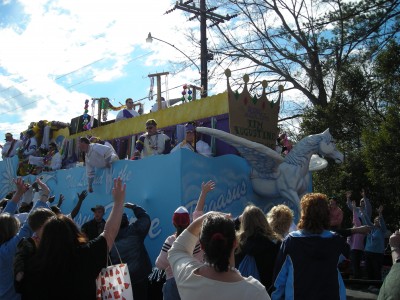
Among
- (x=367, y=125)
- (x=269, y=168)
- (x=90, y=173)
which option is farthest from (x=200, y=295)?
(x=367, y=125)

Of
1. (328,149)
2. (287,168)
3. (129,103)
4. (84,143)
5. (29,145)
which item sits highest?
(129,103)

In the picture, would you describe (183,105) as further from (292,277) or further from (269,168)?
(292,277)

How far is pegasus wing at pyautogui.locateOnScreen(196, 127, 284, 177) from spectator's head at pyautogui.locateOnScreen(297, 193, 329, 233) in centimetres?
423

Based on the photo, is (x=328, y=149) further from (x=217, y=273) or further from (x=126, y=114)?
(x=217, y=273)

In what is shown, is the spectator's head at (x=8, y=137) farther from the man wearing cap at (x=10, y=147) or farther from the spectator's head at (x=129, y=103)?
the spectator's head at (x=129, y=103)

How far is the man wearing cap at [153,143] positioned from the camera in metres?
8.80

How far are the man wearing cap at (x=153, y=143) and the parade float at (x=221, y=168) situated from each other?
0.43 metres

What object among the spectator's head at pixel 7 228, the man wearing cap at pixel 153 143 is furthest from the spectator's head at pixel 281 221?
the man wearing cap at pixel 153 143

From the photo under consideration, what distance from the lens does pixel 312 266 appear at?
3.25m

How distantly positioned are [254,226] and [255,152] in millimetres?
4195

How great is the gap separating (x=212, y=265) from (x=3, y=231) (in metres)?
2.03

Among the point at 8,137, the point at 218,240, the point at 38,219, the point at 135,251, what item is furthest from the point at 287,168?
the point at 8,137

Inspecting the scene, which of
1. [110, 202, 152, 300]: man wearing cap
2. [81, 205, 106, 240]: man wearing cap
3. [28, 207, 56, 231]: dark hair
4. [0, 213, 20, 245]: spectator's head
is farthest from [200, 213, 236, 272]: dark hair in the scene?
[81, 205, 106, 240]: man wearing cap

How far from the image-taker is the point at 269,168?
8312 millimetres
